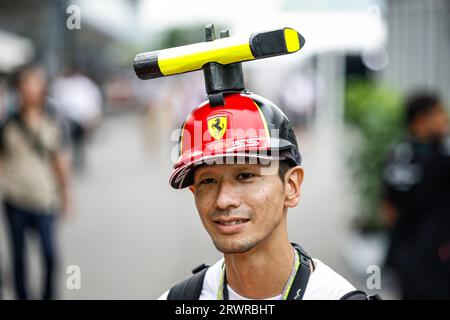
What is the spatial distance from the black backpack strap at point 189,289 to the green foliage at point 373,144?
5.29 m

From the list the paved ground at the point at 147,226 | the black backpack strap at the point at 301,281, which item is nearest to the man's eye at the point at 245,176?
the black backpack strap at the point at 301,281

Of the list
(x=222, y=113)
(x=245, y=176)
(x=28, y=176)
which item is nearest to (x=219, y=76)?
(x=222, y=113)

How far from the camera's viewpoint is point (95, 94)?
45.3ft

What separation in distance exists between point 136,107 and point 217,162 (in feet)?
82.6

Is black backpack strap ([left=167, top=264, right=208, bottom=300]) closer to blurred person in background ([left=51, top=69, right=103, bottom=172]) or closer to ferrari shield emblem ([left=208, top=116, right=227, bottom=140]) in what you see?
ferrari shield emblem ([left=208, top=116, right=227, bottom=140])

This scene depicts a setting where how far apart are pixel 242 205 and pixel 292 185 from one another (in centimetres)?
14

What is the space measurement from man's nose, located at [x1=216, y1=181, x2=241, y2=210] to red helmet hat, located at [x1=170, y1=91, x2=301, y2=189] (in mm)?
69

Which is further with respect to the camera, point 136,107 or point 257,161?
point 136,107

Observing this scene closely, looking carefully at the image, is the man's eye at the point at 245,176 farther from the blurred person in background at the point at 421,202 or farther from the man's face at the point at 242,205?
the blurred person in background at the point at 421,202

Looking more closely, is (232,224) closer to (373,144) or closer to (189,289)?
(189,289)

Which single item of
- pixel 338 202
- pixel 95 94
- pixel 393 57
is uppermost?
pixel 95 94
